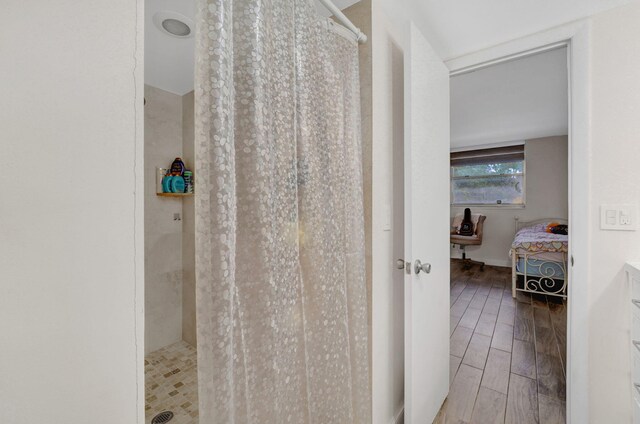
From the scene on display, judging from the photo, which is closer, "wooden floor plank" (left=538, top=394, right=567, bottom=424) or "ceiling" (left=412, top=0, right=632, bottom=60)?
"ceiling" (left=412, top=0, right=632, bottom=60)

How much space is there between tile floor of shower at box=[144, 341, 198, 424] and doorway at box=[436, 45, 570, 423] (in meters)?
1.55

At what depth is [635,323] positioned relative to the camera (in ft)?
3.80

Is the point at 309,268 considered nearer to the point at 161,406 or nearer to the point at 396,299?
the point at 396,299

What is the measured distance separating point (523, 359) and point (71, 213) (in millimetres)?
2846

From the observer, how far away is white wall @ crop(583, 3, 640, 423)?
1222mm

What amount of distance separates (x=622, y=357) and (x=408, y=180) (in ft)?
4.30

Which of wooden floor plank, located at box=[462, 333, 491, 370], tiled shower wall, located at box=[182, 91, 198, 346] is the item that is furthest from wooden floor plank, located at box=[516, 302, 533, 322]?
tiled shower wall, located at box=[182, 91, 198, 346]

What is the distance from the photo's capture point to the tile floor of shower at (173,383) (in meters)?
1.64

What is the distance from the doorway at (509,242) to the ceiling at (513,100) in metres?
0.01

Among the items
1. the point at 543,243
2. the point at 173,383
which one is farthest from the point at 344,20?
the point at 543,243

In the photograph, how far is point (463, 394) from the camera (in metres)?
1.72

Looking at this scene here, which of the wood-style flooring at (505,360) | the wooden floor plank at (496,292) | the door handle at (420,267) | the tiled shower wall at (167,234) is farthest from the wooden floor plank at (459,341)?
the tiled shower wall at (167,234)

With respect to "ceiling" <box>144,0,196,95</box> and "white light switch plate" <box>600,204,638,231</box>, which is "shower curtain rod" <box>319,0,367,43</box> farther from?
"white light switch plate" <box>600,204,638,231</box>

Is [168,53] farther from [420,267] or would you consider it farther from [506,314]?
[506,314]
